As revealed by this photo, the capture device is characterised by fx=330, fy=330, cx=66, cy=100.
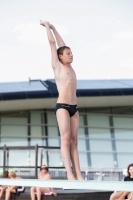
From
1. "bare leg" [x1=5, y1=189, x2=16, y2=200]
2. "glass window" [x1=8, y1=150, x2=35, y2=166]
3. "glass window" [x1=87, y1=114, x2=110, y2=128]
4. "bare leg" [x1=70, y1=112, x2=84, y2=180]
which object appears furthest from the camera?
"glass window" [x1=87, y1=114, x2=110, y2=128]

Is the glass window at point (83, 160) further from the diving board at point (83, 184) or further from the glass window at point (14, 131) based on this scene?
the diving board at point (83, 184)

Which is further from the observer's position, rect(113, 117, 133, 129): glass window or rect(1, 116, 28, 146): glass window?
rect(113, 117, 133, 129): glass window

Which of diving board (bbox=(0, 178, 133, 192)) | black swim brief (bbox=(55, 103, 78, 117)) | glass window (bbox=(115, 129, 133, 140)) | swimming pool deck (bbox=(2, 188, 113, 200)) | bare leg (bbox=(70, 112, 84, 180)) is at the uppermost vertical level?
glass window (bbox=(115, 129, 133, 140))

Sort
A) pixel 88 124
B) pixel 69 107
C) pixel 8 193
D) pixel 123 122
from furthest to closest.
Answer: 1. pixel 123 122
2. pixel 88 124
3. pixel 8 193
4. pixel 69 107

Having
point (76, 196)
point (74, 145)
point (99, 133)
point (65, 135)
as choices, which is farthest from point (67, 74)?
point (99, 133)

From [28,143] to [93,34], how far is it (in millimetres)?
22674

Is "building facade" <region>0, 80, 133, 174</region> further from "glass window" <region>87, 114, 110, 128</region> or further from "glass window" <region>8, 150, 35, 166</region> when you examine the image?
"glass window" <region>8, 150, 35, 166</region>

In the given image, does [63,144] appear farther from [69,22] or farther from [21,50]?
[69,22]

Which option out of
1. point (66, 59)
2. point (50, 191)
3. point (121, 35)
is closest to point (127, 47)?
point (121, 35)

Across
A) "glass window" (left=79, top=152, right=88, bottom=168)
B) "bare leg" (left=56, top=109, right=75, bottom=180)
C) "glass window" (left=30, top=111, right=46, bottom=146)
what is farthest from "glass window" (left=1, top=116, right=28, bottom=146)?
"bare leg" (left=56, top=109, right=75, bottom=180)

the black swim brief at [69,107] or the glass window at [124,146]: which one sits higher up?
the glass window at [124,146]

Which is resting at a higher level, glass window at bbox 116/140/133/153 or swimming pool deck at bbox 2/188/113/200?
glass window at bbox 116/140/133/153

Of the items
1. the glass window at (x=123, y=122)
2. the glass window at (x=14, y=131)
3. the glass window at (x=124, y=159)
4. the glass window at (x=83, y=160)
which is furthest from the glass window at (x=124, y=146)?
the glass window at (x=14, y=131)

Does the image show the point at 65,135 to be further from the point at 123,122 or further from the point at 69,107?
the point at 123,122
